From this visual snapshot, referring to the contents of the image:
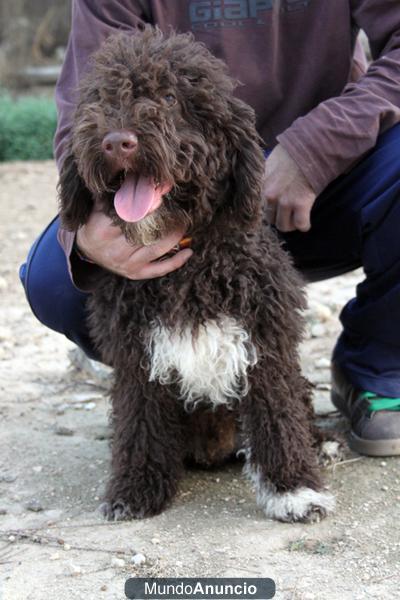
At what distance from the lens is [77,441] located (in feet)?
12.6

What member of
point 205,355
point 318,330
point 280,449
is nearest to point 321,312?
point 318,330

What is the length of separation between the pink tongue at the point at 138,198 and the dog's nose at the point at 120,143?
4.9 inches

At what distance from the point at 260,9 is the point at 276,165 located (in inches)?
26.7

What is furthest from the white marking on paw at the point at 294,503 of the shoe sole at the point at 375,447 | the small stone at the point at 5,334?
the small stone at the point at 5,334

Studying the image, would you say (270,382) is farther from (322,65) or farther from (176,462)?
(322,65)

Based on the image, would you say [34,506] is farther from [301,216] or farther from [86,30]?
[86,30]

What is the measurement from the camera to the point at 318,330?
5.07 m

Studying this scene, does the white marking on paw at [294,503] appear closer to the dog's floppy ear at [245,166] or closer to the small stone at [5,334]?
the dog's floppy ear at [245,166]

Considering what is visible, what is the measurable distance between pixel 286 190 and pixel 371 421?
1.03 metres

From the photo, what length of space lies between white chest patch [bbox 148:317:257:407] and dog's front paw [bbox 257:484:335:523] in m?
0.39

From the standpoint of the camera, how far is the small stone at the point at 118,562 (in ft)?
8.94

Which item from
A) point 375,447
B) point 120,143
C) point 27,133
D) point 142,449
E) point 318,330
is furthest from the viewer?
point 27,133

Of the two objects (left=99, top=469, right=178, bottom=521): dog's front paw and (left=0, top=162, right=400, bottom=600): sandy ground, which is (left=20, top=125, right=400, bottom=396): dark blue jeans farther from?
Answer: (left=99, top=469, right=178, bottom=521): dog's front paw

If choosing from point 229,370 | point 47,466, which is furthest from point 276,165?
point 47,466
